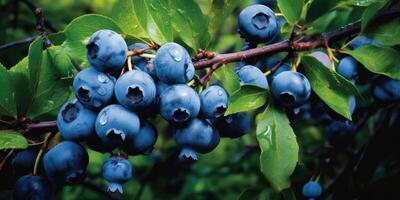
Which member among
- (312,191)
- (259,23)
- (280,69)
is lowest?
(312,191)

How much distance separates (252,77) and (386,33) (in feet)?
1.21

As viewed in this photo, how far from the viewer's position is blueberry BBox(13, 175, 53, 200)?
3.26 feet

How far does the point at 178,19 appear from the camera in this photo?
1.04 meters

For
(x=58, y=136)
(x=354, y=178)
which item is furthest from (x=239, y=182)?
(x=58, y=136)

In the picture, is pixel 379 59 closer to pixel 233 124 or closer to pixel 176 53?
pixel 233 124

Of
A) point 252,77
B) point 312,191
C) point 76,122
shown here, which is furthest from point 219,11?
→ point 312,191

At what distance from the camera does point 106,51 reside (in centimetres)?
90

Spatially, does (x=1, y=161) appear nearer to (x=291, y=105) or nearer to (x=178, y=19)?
(x=178, y=19)

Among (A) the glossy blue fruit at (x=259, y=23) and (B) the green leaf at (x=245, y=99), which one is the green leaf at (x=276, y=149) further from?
(A) the glossy blue fruit at (x=259, y=23)

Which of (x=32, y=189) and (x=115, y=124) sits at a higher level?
→ (x=115, y=124)

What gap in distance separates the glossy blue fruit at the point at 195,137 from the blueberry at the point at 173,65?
0.34 ft

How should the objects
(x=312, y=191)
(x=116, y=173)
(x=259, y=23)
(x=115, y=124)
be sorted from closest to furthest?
(x=115, y=124), (x=116, y=173), (x=259, y=23), (x=312, y=191)

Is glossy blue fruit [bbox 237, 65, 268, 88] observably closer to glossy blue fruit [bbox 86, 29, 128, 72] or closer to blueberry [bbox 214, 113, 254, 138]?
blueberry [bbox 214, 113, 254, 138]

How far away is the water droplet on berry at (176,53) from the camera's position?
914mm
